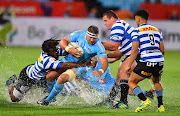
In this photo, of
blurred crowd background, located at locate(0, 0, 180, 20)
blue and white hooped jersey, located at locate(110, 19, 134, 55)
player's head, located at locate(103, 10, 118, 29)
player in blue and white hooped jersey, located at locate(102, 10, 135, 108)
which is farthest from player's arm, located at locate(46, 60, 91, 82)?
blurred crowd background, located at locate(0, 0, 180, 20)

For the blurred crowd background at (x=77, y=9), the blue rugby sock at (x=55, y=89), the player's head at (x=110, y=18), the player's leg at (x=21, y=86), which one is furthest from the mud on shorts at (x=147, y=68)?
the blurred crowd background at (x=77, y=9)

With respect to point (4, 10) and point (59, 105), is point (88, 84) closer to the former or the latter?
point (59, 105)

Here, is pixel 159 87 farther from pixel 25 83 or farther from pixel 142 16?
pixel 25 83

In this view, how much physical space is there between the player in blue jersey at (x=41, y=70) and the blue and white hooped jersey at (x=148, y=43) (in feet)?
4.44

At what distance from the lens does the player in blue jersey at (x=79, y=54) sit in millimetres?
7094

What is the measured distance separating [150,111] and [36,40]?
1472cm

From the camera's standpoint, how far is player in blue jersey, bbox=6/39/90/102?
7.30 m

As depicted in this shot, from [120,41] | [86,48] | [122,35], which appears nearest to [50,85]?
[86,48]

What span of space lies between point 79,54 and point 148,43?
1.40m

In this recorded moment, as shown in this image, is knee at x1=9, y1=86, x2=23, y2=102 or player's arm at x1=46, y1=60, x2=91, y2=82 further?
knee at x1=9, y1=86, x2=23, y2=102

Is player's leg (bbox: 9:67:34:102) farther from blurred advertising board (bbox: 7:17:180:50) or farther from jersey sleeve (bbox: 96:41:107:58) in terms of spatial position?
blurred advertising board (bbox: 7:17:180:50)

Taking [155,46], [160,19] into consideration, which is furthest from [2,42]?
[155,46]

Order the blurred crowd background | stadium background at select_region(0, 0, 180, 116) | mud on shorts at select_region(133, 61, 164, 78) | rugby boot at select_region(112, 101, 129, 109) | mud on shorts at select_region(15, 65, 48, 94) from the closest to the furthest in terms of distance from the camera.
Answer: mud on shorts at select_region(133, 61, 164, 78) → rugby boot at select_region(112, 101, 129, 109) → mud on shorts at select_region(15, 65, 48, 94) → stadium background at select_region(0, 0, 180, 116) → the blurred crowd background

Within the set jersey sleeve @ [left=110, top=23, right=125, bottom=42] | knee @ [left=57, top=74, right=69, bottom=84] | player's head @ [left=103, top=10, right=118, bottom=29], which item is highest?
player's head @ [left=103, top=10, right=118, bottom=29]
